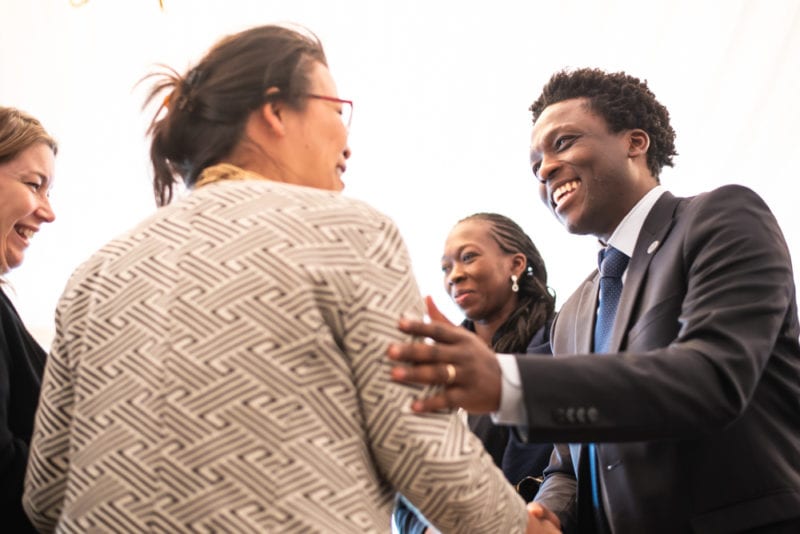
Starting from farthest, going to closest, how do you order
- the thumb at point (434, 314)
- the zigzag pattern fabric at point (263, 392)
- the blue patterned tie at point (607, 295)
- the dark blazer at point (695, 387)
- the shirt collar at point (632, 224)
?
the shirt collar at point (632, 224) → the blue patterned tie at point (607, 295) → the dark blazer at point (695, 387) → the thumb at point (434, 314) → the zigzag pattern fabric at point (263, 392)

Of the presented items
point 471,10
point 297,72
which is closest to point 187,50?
point 471,10

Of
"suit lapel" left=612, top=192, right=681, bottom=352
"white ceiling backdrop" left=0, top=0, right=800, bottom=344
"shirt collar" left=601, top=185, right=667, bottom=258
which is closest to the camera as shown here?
"suit lapel" left=612, top=192, right=681, bottom=352

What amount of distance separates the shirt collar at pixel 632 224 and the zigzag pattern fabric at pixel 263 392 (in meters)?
1.18

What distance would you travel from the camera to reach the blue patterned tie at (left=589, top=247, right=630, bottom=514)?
2.39 meters

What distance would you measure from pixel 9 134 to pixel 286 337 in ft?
5.56

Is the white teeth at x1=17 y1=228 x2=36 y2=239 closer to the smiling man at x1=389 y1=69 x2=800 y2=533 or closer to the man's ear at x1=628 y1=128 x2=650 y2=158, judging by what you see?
the smiling man at x1=389 y1=69 x2=800 y2=533

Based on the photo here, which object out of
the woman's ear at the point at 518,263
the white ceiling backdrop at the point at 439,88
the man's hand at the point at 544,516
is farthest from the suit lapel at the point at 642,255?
the white ceiling backdrop at the point at 439,88

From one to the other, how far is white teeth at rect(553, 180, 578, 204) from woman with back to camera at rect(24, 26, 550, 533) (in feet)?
4.38

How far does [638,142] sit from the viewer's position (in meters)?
2.82

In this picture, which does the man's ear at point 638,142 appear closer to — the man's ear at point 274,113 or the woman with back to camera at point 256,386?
the man's ear at point 274,113

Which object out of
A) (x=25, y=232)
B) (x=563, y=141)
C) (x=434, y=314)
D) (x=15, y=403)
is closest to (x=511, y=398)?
(x=434, y=314)

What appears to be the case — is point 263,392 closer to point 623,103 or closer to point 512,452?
point 512,452

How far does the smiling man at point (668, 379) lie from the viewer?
1726 mm

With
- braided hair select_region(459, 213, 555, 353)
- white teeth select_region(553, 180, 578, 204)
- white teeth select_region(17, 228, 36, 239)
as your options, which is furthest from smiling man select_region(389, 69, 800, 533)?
white teeth select_region(17, 228, 36, 239)
